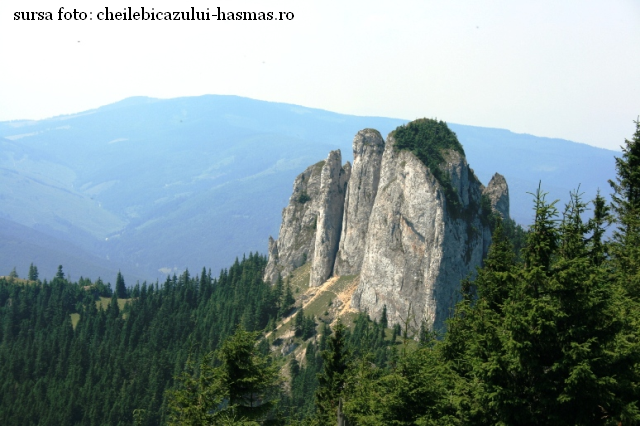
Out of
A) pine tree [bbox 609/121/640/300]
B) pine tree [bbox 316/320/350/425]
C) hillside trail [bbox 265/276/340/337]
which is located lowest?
hillside trail [bbox 265/276/340/337]

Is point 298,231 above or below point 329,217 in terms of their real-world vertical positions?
below

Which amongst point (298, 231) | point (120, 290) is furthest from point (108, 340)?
point (298, 231)

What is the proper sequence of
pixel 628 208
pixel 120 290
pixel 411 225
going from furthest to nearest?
pixel 120 290 → pixel 411 225 → pixel 628 208

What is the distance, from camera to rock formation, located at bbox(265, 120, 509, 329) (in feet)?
366

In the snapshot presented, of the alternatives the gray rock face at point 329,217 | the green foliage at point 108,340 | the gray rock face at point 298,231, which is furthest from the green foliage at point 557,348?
the gray rock face at point 298,231

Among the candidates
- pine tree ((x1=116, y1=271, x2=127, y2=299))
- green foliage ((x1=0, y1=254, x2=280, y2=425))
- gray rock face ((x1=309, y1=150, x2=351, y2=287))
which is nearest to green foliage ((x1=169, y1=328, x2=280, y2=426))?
green foliage ((x1=0, y1=254, x2=280, y2=425))

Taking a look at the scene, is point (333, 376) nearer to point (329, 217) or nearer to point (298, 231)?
point (329, 217)

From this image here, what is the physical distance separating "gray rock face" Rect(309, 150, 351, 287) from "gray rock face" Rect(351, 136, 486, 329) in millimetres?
13705

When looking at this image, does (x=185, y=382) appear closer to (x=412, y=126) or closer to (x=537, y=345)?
(x=537, y=345)

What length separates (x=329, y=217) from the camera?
440ft

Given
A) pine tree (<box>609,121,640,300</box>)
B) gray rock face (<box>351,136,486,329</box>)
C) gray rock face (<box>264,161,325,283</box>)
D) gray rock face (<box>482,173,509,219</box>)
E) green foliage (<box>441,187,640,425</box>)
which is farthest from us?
gray rock face (<box>264,161,325,283</box>)

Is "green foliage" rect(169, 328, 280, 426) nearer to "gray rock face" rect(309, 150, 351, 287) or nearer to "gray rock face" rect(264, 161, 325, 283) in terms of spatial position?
"gray rock face" rect(309, 150, 351, 287)

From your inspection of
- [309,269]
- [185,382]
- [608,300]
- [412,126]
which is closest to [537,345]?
[608,300]

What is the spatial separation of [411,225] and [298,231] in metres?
38.4
